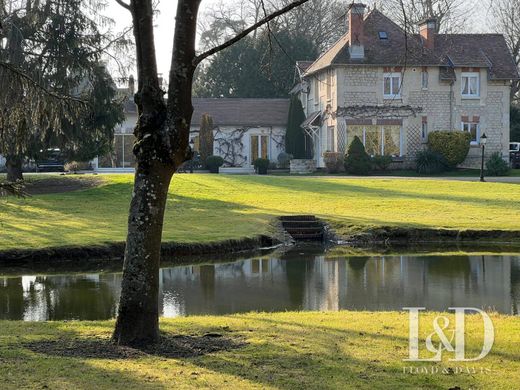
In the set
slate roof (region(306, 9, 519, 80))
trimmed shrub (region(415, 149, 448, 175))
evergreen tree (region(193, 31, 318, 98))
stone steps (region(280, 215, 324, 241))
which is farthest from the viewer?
evergreen tree (region(193, 31, 318, 98))

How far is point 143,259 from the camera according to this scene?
7.88 metres

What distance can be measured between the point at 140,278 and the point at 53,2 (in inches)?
895

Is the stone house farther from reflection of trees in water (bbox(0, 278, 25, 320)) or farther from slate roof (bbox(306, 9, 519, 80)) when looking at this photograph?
reflection of trees in water (bbox(0, 278, 25, 320))

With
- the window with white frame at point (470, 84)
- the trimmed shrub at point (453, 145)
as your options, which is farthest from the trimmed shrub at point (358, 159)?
the window with white frame at point (470, 84)

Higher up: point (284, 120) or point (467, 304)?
point (284, 120)

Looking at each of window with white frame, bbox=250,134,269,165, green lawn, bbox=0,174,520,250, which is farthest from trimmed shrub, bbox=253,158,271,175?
green lawn, bbox=0,174,520,250

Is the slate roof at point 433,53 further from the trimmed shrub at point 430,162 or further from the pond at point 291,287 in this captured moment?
the pond at point 291,287

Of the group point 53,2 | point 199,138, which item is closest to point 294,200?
point 53,2

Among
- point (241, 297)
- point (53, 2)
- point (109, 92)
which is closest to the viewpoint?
point (241, 297)

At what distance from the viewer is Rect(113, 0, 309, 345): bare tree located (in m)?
7.75

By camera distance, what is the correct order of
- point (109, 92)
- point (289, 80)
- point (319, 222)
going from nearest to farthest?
point (319, 222) → point (109, 92) → point (289, 80)

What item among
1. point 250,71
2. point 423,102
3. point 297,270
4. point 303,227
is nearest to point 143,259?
point 297,270

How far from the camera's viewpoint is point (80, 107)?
1262 centimetres

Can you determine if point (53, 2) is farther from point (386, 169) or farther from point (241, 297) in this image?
point (386, 169)
